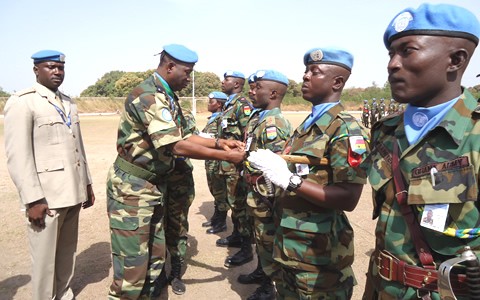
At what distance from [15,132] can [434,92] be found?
11.0ft

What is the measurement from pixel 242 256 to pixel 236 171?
1223 mm

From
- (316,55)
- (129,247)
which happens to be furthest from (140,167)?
(316,55)

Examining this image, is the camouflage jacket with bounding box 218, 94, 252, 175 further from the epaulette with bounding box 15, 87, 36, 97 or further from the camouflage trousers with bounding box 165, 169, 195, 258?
the epaulette with bounding box 15, 87, 36, 97

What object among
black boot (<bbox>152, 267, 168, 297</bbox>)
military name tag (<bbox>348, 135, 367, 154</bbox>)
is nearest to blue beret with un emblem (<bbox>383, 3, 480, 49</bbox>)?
military name tag (<bbox>348, 135, 367, 154</bbox>)

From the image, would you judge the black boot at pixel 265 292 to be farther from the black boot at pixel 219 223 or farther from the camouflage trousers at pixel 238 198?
the black boot at pixel 219 223

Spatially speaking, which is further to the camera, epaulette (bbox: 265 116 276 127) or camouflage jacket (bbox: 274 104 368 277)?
epaulette (bbox: 265 116 276 127)

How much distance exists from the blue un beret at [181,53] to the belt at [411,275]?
7.82 feet

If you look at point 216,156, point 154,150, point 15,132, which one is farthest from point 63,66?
point 216,156

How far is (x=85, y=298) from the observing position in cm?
355

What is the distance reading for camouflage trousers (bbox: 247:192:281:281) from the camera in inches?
130

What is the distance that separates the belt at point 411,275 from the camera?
1.20 metres

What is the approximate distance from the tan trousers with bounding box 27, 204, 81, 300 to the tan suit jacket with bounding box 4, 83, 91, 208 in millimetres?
207

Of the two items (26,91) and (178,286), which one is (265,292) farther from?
(26,91)

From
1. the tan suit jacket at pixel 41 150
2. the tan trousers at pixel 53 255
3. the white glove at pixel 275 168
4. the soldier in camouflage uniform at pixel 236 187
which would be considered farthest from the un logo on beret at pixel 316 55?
the tan trousers at pixel 53 255
